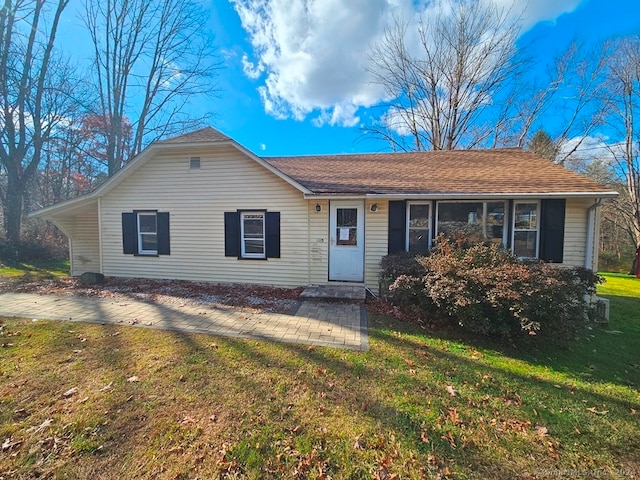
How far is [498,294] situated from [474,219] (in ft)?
12.4

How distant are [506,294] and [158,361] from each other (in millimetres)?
5416

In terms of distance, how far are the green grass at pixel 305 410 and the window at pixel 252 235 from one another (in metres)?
4.36

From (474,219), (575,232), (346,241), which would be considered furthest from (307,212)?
(575,232)

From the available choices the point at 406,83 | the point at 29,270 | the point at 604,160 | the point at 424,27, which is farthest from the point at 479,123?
the point at 29,270

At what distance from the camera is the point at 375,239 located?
7895mm

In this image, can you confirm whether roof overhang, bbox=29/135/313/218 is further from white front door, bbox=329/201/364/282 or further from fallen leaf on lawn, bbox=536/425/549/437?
fallen leaf on lawn, bbox=536/425/549/437

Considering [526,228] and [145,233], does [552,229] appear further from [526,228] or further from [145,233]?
[145,233]

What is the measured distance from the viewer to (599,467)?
2.30 meters

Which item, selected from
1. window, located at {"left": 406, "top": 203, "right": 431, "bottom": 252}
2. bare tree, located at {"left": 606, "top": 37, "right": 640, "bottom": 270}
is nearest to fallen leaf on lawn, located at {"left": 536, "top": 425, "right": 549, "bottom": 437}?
window, located at {"left": 406, "top": 203, "right": 431, "bottom": 252}

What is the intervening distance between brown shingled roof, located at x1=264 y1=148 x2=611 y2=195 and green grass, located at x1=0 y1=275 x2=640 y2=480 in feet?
14.4

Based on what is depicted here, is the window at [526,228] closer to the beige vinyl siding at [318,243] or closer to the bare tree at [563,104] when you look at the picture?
the beige vinyl siding at [318,243]

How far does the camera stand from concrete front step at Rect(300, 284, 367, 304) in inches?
275

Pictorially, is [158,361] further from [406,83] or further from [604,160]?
[604,160]

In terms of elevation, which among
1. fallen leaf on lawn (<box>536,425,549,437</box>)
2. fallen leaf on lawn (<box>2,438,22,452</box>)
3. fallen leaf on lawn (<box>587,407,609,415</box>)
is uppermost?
fallen leaf on lawn (<box>2,438,22,452</box>)
